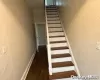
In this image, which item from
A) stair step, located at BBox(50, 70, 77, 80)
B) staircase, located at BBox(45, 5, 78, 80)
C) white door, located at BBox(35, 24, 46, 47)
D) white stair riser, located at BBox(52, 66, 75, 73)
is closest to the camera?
stair step, located at BBox(50, 70, 77, 80)

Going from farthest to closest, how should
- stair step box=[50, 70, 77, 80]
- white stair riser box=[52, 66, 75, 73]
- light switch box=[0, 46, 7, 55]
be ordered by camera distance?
white stair riser box=[52, 66, 75, 73] < stair step box=[50, 70, 77, 80] < light switch box=[0, 46, 7, 55]

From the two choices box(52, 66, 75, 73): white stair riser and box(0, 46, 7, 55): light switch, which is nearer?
box(0, 46, 7, 55): light switch

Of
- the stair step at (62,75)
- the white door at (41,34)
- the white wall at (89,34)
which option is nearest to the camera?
the white wall at (89,34)

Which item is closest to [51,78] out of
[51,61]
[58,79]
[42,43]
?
[58,79]

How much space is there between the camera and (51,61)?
14.0 feet

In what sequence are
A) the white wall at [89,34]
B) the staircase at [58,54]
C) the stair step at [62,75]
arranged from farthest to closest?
the staircase at [58,54], the stair step at [62,75], the white wall at [89,34]

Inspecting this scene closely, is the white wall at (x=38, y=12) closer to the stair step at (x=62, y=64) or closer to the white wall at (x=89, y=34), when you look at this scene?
the stair step at (x=62, y=64)

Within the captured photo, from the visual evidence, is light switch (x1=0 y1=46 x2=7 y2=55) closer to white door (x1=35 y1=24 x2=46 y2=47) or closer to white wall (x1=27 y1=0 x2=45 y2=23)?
white wall (x1=27 y1=0 x2=45 y2=23)

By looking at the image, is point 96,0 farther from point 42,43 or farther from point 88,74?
point 42,43

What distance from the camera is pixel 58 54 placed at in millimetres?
4613

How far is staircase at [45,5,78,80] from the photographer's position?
3893 mm

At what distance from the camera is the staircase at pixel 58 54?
3893mm

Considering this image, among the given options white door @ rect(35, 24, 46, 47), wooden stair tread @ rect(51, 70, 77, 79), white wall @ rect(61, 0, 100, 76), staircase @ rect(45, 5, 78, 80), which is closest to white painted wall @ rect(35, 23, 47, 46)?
white door @ rect(35, 24, 46, 47)

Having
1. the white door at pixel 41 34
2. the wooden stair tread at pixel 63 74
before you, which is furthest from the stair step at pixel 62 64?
→ the white door at pixel 41 34
